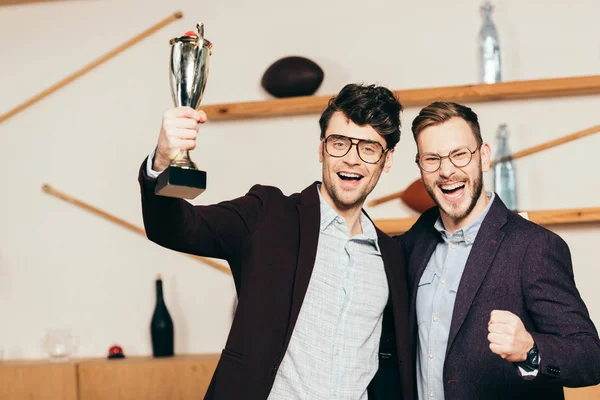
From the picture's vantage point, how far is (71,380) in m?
2.97

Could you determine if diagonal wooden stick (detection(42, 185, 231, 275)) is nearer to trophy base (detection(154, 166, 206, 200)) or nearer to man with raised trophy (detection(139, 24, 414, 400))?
man with raised trophy (detection(139, 24, 414, 400))

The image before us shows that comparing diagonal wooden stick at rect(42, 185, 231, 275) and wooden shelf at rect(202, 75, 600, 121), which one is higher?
wooden shelf at rect(202, 75, 600, 121)

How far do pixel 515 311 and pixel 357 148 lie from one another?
57 centimetres

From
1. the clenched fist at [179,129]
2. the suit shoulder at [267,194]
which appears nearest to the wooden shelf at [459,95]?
the suit shoulder at [267,194]

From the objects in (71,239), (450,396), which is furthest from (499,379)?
(71,239)

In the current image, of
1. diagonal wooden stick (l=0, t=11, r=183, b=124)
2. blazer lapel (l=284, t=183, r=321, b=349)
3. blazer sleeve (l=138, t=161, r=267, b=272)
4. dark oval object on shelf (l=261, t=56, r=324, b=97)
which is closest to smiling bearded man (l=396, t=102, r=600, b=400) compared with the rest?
blazer lapel (l=284, t=183, r=321, b=349)

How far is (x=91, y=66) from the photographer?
3.31 m

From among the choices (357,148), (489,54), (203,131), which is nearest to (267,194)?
(357,148)

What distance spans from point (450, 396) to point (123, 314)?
1745 mm

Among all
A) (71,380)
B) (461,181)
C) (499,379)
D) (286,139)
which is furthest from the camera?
(286,139)

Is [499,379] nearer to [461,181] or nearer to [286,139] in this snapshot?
[461,181]

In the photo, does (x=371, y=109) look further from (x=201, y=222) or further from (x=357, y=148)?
(x=201, y=222)

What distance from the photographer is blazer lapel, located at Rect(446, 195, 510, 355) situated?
1.87m

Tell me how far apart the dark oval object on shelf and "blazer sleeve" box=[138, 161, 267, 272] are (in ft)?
3.71
